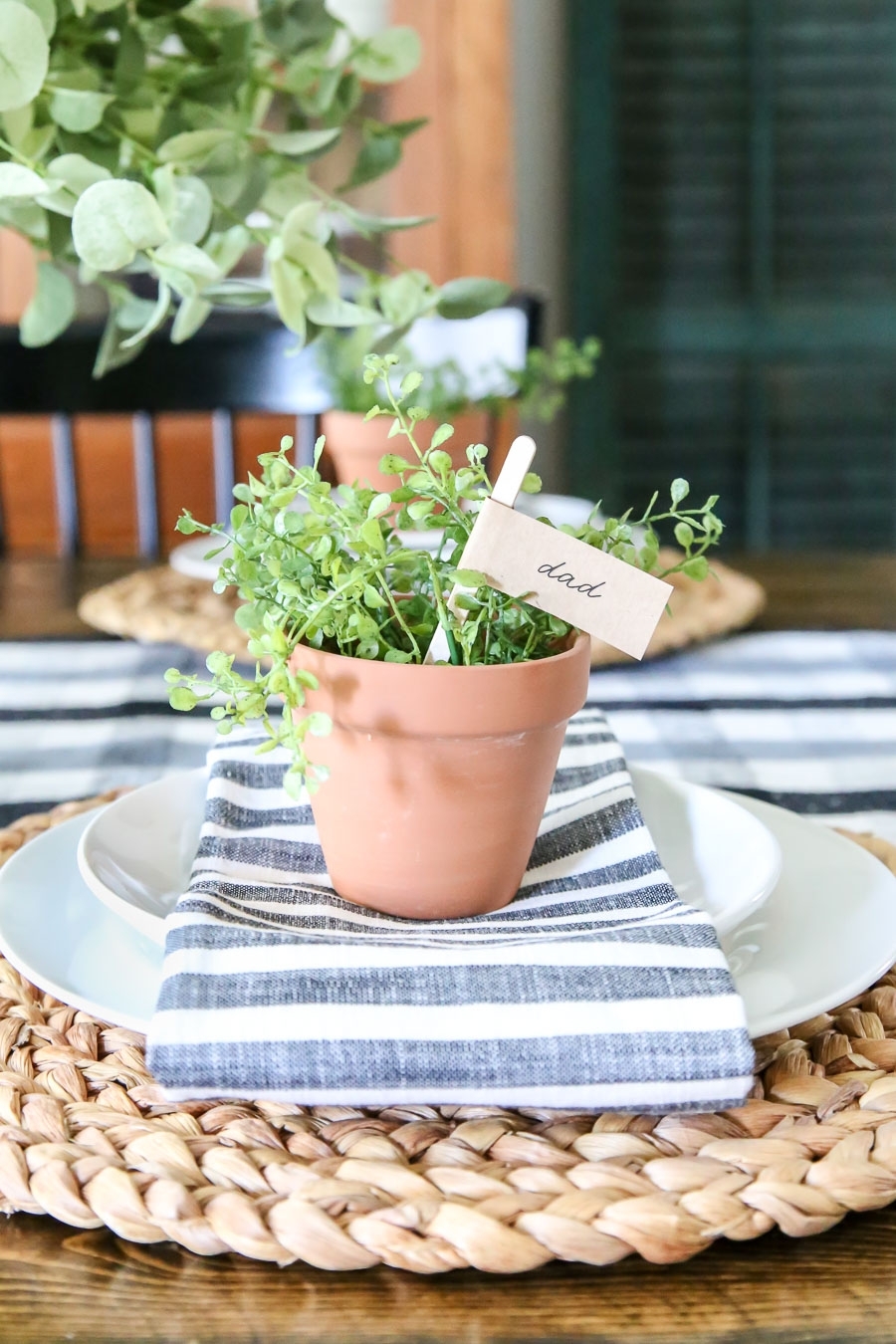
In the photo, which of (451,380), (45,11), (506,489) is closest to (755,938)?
(506,489)

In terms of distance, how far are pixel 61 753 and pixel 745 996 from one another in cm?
52

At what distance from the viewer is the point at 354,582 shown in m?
0.44

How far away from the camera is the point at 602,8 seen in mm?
2748

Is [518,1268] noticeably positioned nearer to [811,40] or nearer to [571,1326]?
[571,1326]

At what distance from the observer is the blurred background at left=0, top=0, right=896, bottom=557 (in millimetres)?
Answer: 2768

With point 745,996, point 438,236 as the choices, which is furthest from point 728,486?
point 745,996

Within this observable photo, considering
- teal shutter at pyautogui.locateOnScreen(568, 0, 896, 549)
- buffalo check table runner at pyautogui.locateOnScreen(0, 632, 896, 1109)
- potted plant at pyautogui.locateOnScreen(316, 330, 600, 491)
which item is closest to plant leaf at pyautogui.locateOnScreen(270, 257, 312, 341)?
buffalo check table runner at pyautogui.locateOnScreen(0, 632, 896, 1109)

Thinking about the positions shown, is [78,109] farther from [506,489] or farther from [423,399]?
[423,399]

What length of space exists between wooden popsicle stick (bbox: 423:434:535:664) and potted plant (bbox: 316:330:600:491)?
0.53 metres

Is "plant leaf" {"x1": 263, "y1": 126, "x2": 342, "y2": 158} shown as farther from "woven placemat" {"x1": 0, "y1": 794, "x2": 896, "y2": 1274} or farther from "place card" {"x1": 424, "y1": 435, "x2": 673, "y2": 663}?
"woven placemat" {"x1": 0, "y1": 794, "x2": 896, "y2": 1274}

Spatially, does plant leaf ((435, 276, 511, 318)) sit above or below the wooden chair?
above

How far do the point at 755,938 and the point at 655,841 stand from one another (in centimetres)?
8

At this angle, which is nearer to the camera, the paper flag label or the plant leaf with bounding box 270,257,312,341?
the paper flag label

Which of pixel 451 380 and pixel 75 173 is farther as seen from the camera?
pixel 451 380
